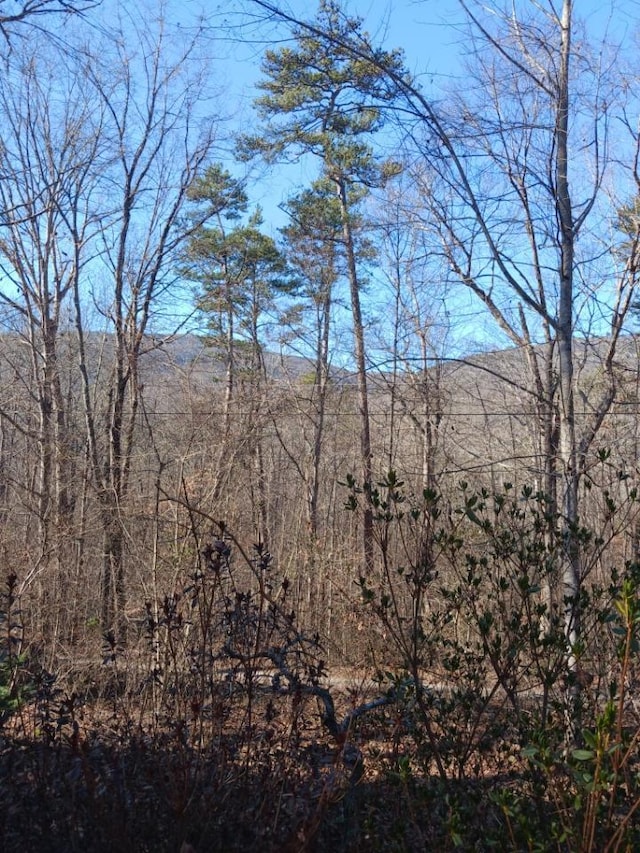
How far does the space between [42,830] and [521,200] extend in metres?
5.60

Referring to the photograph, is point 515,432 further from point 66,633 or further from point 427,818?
point 427,818

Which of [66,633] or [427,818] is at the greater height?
[427,818]

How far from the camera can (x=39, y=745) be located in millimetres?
3215

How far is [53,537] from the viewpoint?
32.4ft

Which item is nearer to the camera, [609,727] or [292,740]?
[609,727]

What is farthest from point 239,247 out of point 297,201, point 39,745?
point 39,745

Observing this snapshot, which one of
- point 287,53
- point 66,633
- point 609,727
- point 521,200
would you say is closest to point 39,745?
point 609,727

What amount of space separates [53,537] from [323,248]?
1285 cm

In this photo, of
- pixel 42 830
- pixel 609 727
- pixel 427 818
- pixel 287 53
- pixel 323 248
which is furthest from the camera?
pixel 323 248

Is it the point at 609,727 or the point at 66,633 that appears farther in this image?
the point at 66,633

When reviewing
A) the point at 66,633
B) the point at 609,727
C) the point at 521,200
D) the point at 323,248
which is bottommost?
the point at 66,633

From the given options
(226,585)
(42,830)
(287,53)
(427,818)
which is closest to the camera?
(42,830)

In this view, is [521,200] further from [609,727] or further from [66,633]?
→ [66,633]

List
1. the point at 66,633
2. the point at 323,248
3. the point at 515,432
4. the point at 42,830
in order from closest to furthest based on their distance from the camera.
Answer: the point at 42,830 < the point at 66,633 < the point at 515,432 < the point at 323,248
